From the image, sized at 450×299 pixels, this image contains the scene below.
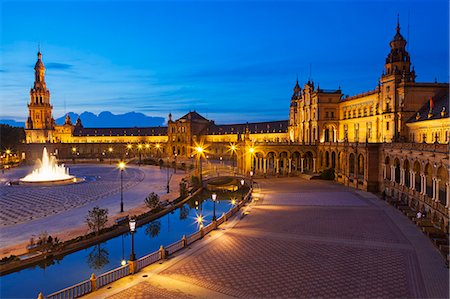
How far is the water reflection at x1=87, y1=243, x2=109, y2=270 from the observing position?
1098 inches

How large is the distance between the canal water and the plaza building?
23881 mm

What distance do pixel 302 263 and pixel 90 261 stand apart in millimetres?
15998

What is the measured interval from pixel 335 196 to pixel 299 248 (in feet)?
81.4

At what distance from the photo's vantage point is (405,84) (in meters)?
61.8

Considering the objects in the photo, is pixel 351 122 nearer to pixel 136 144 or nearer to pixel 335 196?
pixel 335 196

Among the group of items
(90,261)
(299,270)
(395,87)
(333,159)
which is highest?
(395,87)

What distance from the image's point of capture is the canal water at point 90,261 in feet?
78.2

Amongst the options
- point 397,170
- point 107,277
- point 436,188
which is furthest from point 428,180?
point 107,277

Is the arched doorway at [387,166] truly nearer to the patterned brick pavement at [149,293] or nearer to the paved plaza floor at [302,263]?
the paved plaza floor at [302,263]

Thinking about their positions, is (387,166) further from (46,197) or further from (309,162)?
(46,197)

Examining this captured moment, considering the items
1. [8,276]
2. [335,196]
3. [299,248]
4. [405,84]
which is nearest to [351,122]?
[405,84]

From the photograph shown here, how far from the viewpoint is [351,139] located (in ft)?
268

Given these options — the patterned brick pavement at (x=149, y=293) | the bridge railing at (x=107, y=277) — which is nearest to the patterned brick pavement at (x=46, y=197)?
the bridge railing at (x=107, y=277)

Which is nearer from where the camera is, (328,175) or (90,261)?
(90,261)
